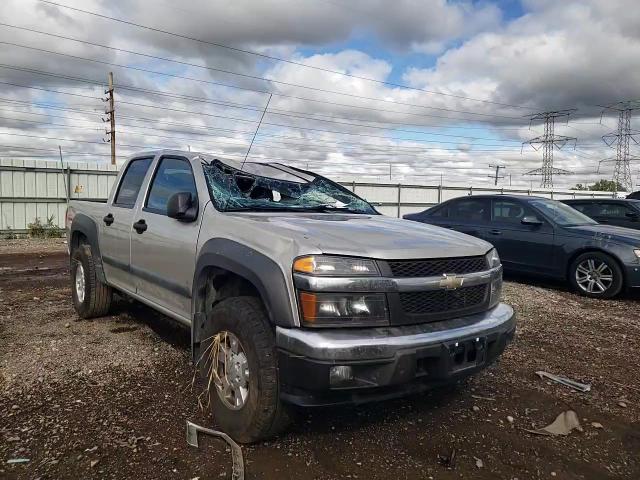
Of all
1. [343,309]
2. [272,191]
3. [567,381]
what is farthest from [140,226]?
[567,381]

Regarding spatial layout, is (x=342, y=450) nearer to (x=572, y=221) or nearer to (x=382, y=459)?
(x=382, y=459)

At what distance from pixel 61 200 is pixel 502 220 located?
13.0 meters

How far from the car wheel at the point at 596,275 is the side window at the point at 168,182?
5825 millimetres

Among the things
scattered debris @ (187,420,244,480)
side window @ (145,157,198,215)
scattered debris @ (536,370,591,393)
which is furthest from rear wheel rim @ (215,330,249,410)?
scattered debris @ (536,370,591,393)

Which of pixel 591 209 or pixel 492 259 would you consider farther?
pixel 591 209

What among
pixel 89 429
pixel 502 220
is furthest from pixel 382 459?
pixel 502 220

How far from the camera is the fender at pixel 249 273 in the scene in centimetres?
249

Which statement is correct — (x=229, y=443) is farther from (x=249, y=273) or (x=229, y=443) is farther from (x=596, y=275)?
(x=596, y=275)

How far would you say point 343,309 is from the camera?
8.12 feet

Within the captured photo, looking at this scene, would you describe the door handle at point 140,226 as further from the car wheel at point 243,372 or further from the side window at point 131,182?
the car wheel at point 243,372

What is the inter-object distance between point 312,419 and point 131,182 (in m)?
2.90

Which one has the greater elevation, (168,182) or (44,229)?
(168,182)

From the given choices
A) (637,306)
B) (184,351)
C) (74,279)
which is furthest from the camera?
(637,306)

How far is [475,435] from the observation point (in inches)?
118
